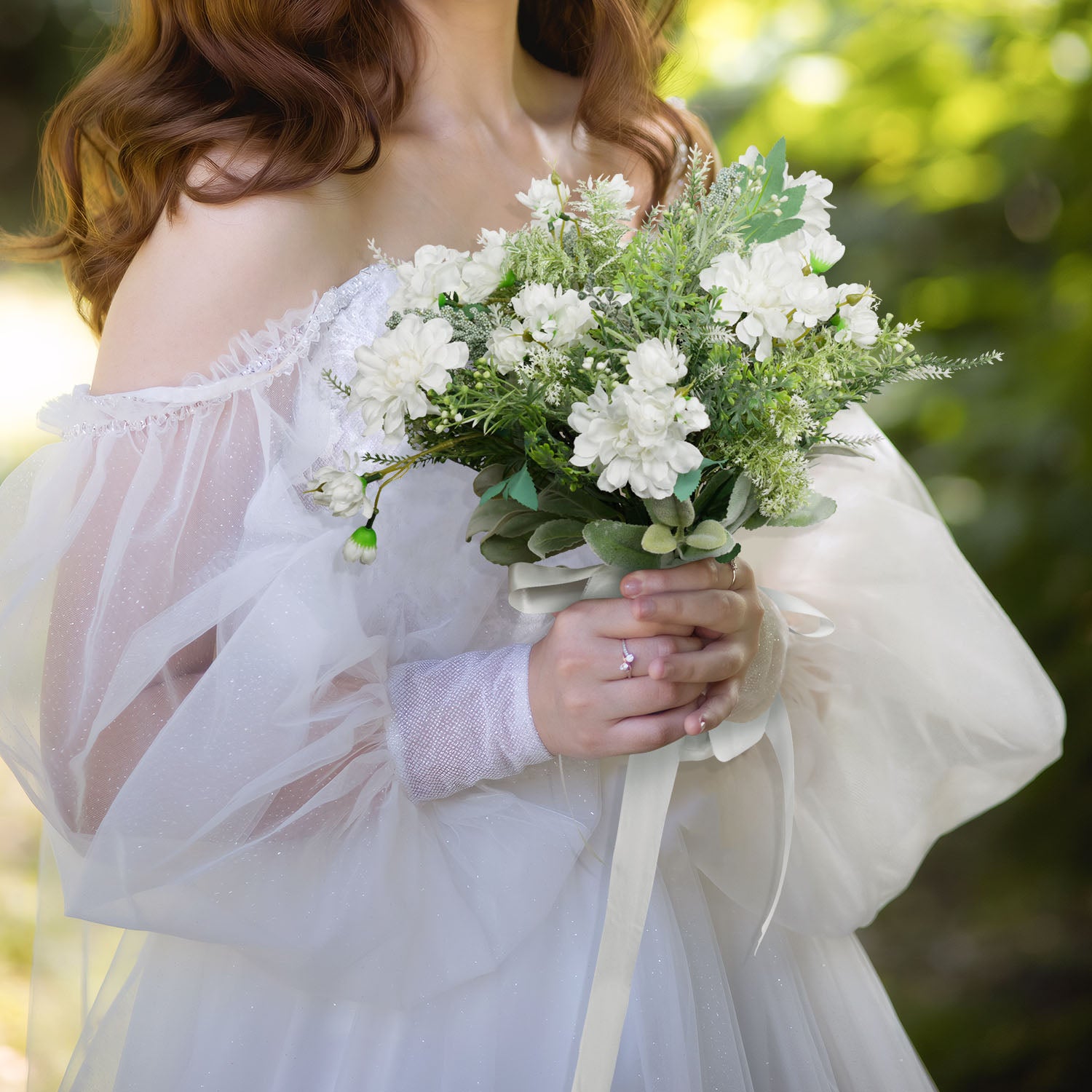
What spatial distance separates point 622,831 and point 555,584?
0.83 feet

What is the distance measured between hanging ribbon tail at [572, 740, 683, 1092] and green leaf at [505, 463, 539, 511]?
0.34m

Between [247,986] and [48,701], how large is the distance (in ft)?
1.16

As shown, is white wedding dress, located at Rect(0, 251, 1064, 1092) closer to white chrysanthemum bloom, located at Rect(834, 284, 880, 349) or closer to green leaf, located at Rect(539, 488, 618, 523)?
green leaf, located at Rect(539, 488, 618, 523)

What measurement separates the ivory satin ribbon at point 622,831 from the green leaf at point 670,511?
0.42ft

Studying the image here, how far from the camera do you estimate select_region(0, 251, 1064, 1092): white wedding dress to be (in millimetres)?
969

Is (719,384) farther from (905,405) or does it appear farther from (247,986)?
(905,405)

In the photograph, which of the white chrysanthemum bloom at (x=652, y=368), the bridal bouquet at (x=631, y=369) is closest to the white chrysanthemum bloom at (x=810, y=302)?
the bridal bouquet at (x=631, y=369)

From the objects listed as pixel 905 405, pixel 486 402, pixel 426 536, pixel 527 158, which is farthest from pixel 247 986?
pixel 905 405

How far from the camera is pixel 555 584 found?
101 cm

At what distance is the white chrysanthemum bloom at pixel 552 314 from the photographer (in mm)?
798

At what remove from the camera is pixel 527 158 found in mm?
1501

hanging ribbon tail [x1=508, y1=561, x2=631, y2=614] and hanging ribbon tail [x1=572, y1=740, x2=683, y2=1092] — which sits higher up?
hanging ribbon tail [x1=508, y1=561, x2=631, y2=614]

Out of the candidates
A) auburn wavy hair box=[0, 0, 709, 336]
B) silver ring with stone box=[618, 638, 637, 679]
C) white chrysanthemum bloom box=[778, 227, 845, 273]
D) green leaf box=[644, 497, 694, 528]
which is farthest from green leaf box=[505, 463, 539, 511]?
auburn wavy hair box=[0, 0, 709, 336]

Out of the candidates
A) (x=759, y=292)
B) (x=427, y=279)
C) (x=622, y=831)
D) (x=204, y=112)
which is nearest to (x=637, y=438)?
(x=759, y=292)
